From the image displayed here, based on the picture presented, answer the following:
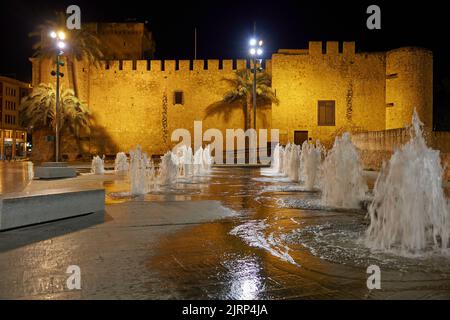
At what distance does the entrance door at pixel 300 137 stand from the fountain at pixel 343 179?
854 inches

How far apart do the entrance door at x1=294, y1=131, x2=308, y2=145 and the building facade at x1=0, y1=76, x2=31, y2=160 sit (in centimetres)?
3178

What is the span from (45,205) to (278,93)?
26.0 m

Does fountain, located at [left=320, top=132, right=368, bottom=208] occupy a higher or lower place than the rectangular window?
lower

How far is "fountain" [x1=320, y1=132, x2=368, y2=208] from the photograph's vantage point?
7988mm

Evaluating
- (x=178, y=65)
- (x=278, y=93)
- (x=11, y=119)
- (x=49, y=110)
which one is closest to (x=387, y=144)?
(x=278, y=93)

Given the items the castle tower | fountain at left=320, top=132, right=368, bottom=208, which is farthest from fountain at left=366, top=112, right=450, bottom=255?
the castle tower

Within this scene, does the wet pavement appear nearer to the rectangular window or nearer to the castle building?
the castle building

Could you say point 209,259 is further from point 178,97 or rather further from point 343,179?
point 178,97

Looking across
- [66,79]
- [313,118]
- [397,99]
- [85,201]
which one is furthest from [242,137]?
[85,201]

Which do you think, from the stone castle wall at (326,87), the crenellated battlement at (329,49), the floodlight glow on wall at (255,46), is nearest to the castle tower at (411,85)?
the stone castle wall at (326,87)

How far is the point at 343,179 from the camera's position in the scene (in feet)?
26.9

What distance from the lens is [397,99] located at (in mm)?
29562

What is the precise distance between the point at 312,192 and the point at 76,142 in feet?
83.7
